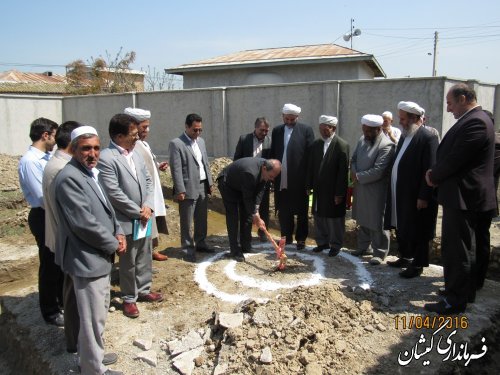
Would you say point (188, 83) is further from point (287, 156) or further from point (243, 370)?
point (243, 370)

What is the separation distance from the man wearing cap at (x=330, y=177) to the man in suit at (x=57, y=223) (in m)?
3.10

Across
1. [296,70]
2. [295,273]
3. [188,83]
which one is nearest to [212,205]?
[295,273]

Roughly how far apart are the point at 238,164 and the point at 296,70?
10.9 metres

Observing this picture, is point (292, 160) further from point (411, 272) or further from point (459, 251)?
point (459, 251)

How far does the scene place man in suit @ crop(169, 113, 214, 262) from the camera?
5383mm

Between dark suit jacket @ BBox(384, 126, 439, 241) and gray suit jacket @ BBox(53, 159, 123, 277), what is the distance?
10.5 ft

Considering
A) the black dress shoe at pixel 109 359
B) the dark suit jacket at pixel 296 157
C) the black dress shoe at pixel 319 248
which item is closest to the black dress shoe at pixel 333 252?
the black dress shoe at pixel 319 248

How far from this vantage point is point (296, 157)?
18.7ft

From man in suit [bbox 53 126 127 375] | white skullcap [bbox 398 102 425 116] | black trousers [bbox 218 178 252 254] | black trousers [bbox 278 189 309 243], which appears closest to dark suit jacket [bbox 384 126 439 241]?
white skullcap [bbox 398 102 425 116]

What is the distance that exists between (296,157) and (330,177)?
1.88ft

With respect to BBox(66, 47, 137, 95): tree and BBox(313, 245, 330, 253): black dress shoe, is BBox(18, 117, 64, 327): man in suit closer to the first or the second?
BBox(313, 245, 330, 253): black dress shoe

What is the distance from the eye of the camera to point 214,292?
4.66 m

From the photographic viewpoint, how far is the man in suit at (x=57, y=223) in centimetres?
313
